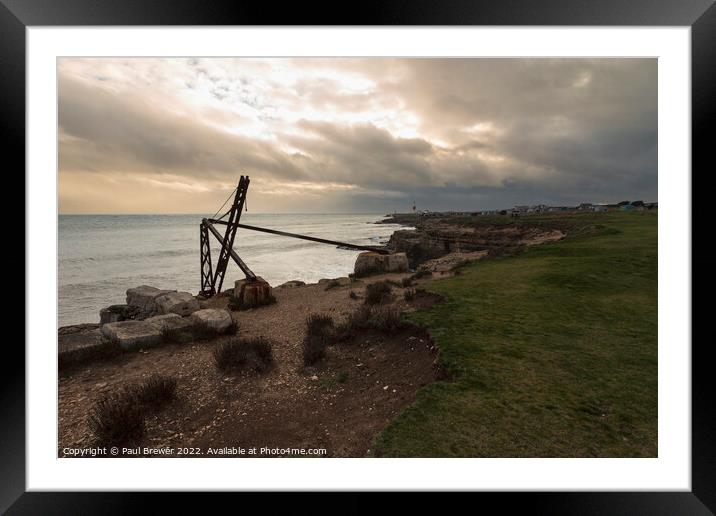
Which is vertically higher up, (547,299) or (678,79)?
(678,79)

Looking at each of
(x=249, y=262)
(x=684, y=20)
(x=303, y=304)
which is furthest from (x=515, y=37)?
(x=249, y=262)

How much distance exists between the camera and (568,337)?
432 centimetres

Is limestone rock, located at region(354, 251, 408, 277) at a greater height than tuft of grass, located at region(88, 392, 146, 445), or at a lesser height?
greater

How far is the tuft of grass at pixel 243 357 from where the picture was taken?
14.6 feet

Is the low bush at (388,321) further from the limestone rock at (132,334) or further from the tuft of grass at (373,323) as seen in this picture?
the limestone rock at (132,334)

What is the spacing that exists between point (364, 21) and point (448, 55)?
1105 mm

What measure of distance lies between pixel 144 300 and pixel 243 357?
7.38 meters

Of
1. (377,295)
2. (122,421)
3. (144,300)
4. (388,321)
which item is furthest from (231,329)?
(144,300)

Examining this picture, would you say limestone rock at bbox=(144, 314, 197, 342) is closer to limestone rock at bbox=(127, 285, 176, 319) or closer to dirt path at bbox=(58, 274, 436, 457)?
dirt path at bbox=(58, 274, 436, 457)

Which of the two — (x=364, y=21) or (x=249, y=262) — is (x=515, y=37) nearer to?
(x=364, y=21)

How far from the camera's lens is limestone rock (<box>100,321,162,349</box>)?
17.7ft

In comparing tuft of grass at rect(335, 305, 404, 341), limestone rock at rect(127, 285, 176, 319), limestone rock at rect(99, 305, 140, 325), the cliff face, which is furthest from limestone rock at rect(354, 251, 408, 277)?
the cliff face

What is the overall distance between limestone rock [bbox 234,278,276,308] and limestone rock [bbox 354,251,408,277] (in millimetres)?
5460

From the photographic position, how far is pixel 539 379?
Answer: 10.7 ft
